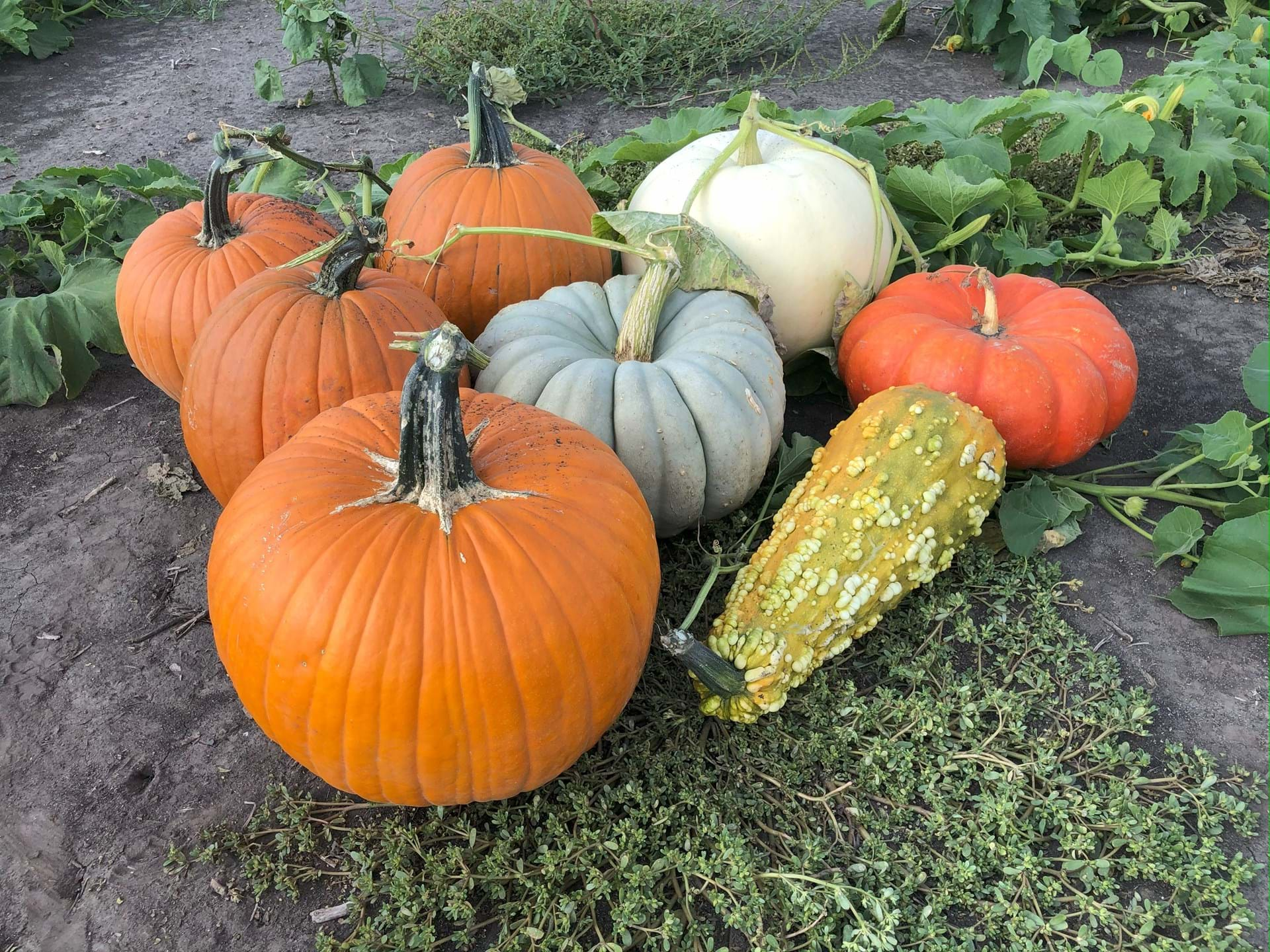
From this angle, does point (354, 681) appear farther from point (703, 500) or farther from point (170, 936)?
point (703, 500)

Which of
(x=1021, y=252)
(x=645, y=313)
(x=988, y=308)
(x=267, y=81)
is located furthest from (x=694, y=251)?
(x=267, y=81)

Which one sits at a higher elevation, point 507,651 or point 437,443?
point 437,443

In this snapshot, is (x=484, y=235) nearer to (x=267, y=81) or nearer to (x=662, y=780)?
(x=662, y=780)

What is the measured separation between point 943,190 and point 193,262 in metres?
2.58

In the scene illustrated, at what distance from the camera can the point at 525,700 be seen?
1880mm

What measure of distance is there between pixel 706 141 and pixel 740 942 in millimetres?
2584

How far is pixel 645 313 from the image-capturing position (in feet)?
8.81

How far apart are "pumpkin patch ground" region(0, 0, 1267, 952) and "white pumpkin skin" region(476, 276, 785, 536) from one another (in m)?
0.28

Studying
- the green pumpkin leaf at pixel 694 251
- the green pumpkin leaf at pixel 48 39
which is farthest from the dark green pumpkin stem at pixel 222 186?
the green pumpkin leaf at pixel 48 39

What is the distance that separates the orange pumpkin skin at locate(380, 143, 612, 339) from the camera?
3.15 meters

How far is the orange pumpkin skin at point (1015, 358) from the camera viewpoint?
2.74 metres

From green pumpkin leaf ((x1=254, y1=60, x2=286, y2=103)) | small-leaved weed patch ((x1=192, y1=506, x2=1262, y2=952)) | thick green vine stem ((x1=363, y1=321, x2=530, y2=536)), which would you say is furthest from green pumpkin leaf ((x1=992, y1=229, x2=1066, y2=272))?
green pumpkin leaf ((x1=254, y1=60, x2=286, y2=103))

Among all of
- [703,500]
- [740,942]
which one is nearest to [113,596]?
[703,500]

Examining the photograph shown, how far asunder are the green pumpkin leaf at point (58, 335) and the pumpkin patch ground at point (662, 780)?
0.37m
